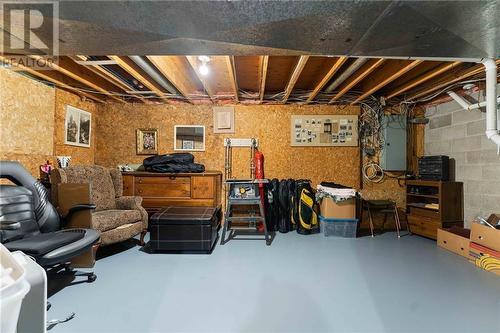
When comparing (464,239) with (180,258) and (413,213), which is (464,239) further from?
(180,258)

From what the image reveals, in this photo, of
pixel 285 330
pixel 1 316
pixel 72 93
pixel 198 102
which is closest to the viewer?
pixel 1 316

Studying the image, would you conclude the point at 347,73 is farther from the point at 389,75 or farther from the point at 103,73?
the point at 103,73

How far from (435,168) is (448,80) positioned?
133 centimetres

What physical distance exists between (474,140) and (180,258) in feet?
14.6

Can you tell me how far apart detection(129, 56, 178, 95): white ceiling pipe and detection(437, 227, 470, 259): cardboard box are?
4.50 metres

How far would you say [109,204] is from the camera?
3312 millimetres

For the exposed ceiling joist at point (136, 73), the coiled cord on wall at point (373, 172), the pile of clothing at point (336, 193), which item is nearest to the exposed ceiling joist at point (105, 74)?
the exposed ceiling joist at point (136, 73)

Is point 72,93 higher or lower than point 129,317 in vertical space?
higher

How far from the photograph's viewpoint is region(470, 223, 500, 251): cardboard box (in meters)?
2.56

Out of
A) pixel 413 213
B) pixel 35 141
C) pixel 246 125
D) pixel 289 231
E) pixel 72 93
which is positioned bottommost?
pixel 289 231

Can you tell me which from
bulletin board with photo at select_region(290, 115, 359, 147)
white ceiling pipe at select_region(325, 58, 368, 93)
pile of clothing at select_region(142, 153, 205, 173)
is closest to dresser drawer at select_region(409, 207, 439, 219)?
bulletin board with photo at select_region(290, 115, 359, 147)

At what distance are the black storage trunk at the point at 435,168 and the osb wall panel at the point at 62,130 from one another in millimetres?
5817

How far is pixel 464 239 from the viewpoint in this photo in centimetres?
293

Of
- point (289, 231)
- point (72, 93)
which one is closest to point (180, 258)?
point (289, 231)
